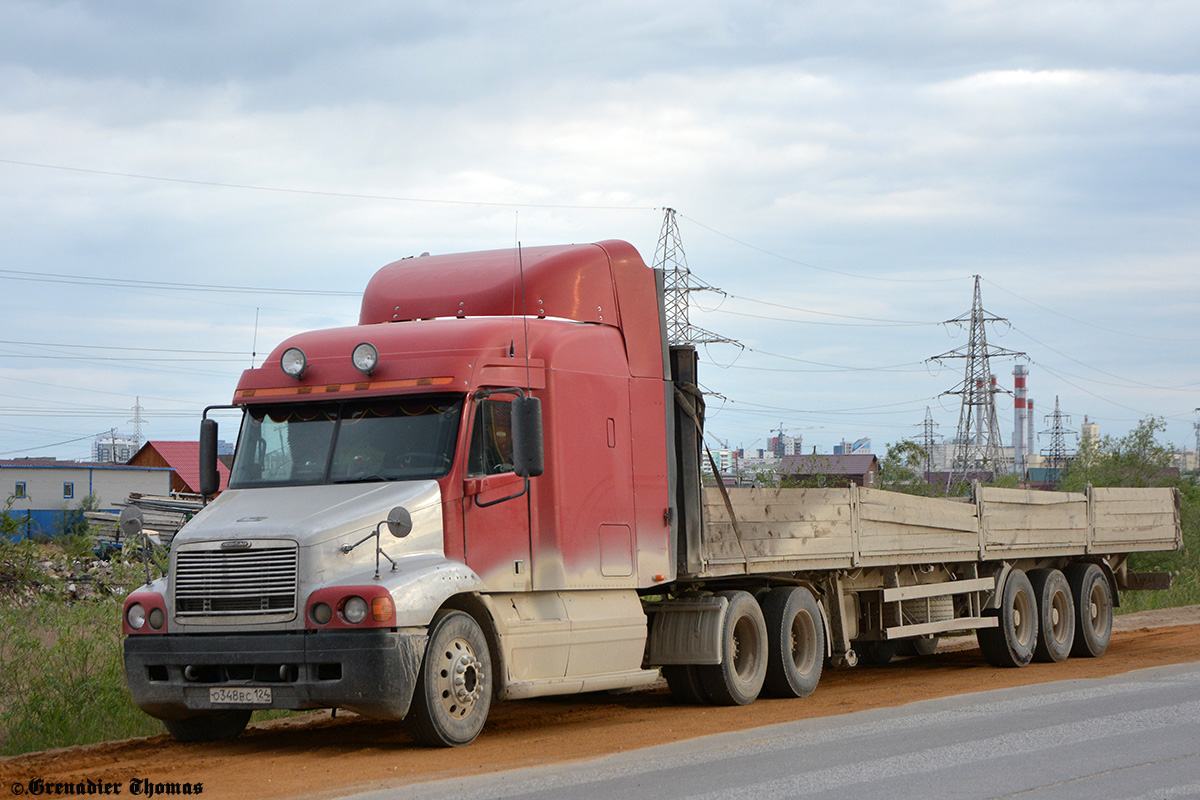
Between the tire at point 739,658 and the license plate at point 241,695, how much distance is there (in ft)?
15.2

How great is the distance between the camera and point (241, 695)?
916cm

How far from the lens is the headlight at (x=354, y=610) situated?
895cm

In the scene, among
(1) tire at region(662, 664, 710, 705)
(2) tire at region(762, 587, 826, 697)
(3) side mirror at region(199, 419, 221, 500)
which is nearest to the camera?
(3) side mirror at region(199, 419, 221, 500)

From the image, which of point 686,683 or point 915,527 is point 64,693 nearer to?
point 686,683

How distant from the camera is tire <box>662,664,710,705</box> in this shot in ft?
40.9

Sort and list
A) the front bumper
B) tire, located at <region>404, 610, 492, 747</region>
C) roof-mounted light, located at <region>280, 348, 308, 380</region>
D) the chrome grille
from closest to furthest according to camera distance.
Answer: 1. the front bumper
2. the chrome grille
3. tire, located at <region>404, 610, 492, 747</region>
4. roof-mounted light, located at <region>280, 348, 308, 380</region>

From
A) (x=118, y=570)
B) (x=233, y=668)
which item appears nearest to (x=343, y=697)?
(x=233, y=668)

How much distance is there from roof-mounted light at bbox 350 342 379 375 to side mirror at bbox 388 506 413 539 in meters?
1.43

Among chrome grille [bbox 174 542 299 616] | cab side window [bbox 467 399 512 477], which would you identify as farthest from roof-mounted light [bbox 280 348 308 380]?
chrome grille [bbox 174 542 299 616]

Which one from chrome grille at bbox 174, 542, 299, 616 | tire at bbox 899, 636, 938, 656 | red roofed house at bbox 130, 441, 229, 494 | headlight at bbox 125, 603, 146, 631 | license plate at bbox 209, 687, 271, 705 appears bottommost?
tire at bbox 899, 636, 938, 656

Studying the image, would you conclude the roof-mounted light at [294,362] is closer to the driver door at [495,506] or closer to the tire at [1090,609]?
the driver door at [495,506]

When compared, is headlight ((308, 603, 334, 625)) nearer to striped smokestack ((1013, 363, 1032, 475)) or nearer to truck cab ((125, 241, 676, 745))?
truck cab ((125, 241, 676, 745))

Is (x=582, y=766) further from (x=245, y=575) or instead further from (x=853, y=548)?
(x=853, y=548)

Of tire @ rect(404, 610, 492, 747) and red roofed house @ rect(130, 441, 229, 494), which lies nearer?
tire @ rect(404, 610, 492, 747)
